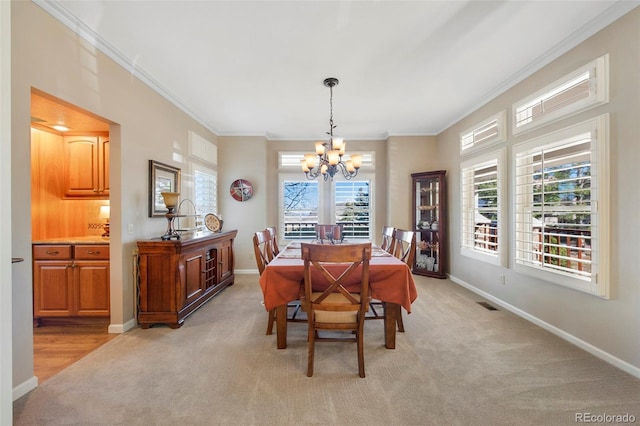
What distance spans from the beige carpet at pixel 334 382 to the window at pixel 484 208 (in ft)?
4.00

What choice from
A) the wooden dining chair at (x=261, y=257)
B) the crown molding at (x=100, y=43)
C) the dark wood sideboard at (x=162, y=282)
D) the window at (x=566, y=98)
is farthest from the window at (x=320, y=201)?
the window at (x=566, y=98)

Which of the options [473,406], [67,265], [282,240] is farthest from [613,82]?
[67,265]

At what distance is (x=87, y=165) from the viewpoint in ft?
11.5

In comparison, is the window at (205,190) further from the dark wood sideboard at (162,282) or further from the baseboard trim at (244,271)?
the dark wood sideboard at (162,282)

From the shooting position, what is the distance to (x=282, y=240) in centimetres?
585

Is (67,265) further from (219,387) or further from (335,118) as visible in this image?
(335,118)

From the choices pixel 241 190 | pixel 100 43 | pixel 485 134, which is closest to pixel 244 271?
Answer: pixel 241 190

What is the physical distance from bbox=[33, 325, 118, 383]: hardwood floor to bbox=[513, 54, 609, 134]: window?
5.10 meters

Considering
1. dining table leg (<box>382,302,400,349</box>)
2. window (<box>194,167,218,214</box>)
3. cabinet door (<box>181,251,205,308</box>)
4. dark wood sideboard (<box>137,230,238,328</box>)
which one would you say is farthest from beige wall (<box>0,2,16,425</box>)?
window (<box>194,167,218,214</box>)

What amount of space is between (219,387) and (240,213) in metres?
3.82

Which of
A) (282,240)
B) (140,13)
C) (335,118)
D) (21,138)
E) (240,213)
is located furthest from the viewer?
(282,240)

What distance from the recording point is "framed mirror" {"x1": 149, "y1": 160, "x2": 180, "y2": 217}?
3.32 meters

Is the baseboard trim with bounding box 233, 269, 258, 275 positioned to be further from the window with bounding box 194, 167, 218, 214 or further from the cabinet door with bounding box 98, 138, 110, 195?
the cabinet door with bounding box 98, 138, 110, 195

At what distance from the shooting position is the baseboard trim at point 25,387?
1.85 meters
